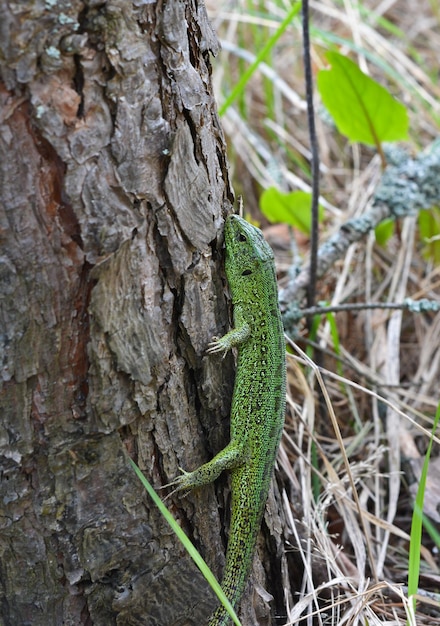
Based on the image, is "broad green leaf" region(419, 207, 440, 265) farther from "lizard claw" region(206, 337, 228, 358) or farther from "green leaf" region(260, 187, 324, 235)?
"lizard claw" region(206, 337, 228, 358)

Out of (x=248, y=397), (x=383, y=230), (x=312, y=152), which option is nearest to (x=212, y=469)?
(x=248, y=397)

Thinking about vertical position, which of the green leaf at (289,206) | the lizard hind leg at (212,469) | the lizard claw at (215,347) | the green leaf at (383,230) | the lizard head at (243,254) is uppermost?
the green leaf at (289,206)

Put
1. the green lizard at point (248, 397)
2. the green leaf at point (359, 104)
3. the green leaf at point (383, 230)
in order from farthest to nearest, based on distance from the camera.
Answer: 1. the green leaf at point (383, 230)
2. the green leaf at point (359, 104)
3. the green lizard at point (248, 397)

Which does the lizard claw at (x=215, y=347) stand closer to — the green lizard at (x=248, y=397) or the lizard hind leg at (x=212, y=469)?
the green lizard at (x=248, y=397)

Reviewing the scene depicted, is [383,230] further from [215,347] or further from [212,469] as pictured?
[212,469]

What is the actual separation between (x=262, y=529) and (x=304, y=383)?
906 mm

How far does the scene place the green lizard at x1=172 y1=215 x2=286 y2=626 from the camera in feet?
6.33

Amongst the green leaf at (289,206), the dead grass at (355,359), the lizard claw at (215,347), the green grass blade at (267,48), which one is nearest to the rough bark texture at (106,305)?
the lizard claw at (215,347)

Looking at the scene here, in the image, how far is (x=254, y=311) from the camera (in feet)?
7.05

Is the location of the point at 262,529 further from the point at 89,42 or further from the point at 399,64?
the point at 399,64

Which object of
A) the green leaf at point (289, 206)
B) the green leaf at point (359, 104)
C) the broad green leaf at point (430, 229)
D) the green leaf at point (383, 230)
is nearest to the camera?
the green leaf at point (359, 104)

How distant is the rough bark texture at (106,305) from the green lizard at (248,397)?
5cm

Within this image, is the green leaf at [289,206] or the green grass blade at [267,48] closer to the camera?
the green grass blade at [267,48]

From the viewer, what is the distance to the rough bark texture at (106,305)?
Answer: 1363 mm
